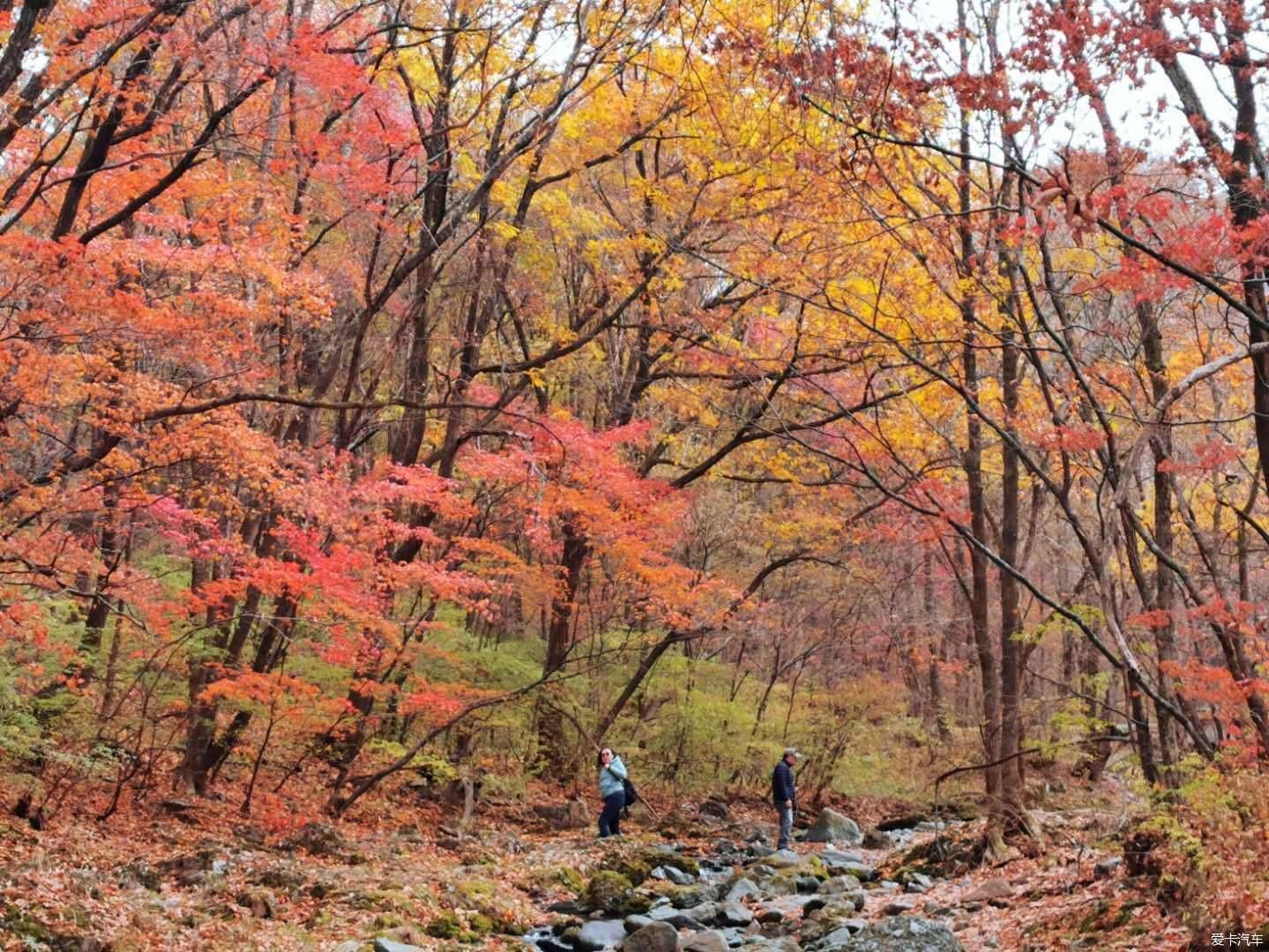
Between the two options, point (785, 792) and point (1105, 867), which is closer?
point (1105, 867)

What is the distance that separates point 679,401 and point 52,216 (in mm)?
9726

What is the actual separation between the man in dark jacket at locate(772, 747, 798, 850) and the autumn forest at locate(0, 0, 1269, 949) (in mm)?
2530

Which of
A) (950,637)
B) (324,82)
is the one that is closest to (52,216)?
(324,82)

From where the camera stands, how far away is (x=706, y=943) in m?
8.95

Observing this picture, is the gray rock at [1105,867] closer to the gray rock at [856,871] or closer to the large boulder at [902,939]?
the large boulder at [902,939]

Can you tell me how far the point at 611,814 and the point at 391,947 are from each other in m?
7.48

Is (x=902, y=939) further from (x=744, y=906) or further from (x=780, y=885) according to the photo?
(x=780, y=885)

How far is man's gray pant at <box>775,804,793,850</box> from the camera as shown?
15.2m

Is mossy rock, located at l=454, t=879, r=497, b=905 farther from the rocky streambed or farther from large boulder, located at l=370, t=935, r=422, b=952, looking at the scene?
large boulder, located at l=370, t=935, r=422, b=952

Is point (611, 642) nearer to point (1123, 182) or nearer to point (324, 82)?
point (324, 82)

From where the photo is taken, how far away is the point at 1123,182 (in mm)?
7812

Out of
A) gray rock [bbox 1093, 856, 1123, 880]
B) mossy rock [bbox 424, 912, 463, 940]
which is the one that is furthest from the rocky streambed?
gray rock [bbox 1093, 856, 1123, 880]

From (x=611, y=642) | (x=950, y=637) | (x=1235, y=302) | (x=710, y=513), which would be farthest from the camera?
(x=950, y=637)

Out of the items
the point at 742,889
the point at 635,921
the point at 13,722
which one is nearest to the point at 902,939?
the point at 635,921
